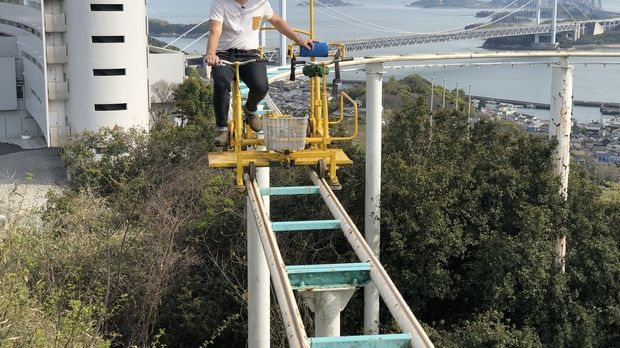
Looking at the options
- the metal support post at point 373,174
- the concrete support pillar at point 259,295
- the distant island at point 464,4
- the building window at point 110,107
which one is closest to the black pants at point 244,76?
the concrete support pillar at point 259,295

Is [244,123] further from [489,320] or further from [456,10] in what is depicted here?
[456,10]

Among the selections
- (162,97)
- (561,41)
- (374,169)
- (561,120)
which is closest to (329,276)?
(374,169)

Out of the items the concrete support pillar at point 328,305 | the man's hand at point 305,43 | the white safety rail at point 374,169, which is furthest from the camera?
the man's hand at point 305,43

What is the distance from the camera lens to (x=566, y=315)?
334 inches

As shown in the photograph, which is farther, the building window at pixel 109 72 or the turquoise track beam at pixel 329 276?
the building window at pixel 109 72

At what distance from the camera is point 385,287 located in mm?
3525

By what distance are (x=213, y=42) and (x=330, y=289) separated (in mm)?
1845

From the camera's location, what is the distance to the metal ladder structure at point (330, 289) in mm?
3049

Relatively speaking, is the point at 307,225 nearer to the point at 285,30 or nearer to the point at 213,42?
the point at 213,42

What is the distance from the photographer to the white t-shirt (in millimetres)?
5223

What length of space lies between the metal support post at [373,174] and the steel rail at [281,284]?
345 centimetres

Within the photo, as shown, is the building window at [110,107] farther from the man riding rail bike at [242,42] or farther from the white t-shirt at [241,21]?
the white t-shirt at [241,21]

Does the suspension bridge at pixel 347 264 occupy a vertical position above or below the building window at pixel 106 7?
below

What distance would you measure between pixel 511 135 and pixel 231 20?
238 inches
